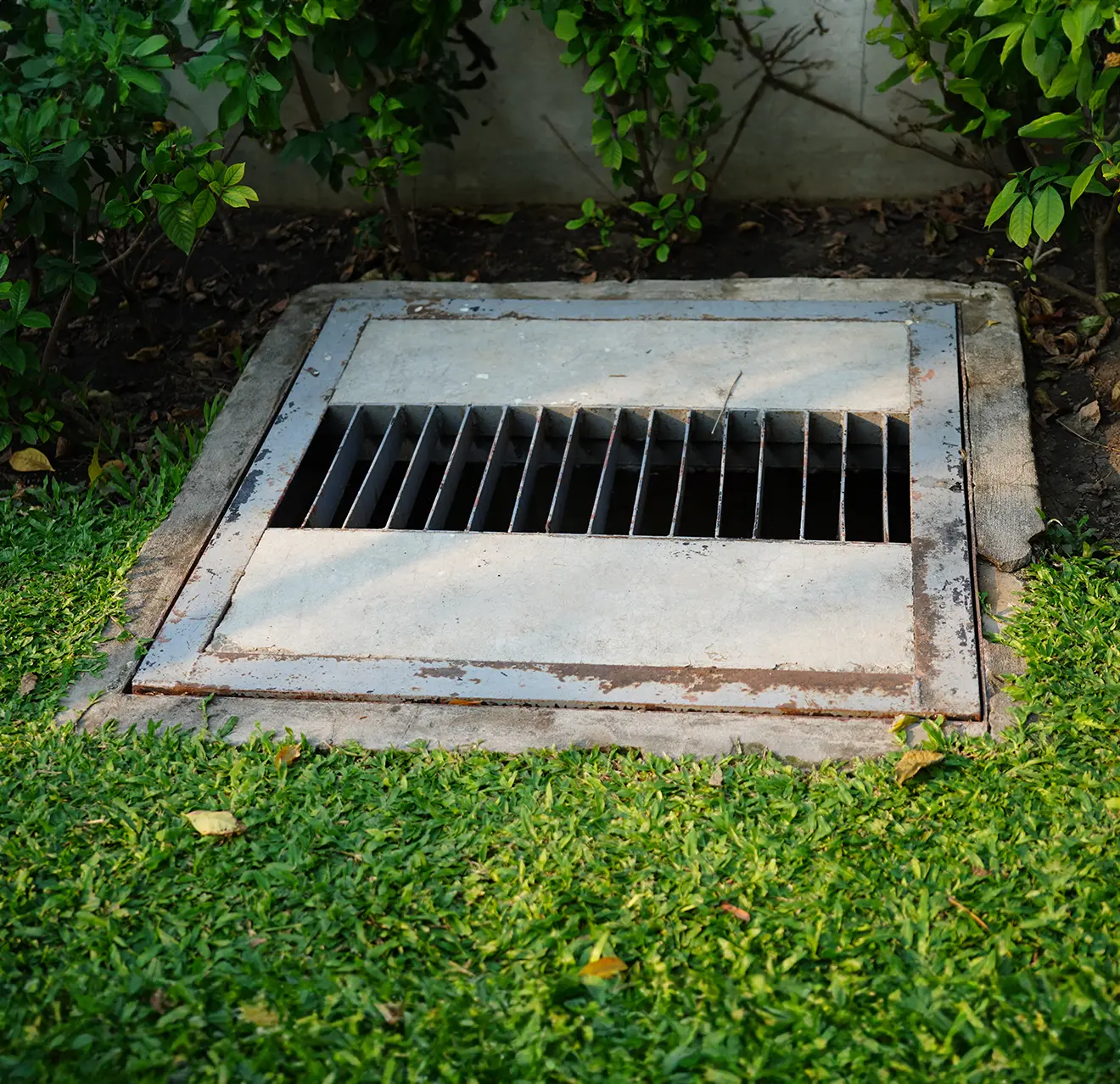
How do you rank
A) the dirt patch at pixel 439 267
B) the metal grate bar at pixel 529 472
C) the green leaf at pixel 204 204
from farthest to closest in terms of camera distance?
1. the dirt patch at pixel 439 267
2. the green leaf at pixel 204 204
3. the metal grate bar at pixel 529 472

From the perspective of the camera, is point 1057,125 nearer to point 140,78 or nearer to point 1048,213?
point 1048,213

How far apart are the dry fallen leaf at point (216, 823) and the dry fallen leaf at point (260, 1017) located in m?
0.45

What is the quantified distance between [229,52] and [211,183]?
1.78 feet

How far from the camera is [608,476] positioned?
3475mm

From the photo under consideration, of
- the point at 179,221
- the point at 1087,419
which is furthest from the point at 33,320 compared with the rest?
the point at 1087,419

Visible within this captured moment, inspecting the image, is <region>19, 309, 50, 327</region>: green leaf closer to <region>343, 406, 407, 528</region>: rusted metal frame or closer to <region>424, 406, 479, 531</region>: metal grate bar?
<region>343, 406, 407, 528</region>: rusted metal frame

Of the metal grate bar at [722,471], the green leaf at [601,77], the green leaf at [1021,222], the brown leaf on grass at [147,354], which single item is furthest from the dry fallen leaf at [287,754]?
the green leaf at [601,77]

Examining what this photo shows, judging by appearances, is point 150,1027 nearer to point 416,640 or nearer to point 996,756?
point 416,640

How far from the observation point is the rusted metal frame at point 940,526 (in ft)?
9.05

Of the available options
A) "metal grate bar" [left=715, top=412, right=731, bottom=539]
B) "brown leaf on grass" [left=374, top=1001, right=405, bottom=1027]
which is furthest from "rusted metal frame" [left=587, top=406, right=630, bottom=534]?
"brown leaf on grass" [left=374, top=1001, right=405, bottom=1027]

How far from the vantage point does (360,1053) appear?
2.15 m

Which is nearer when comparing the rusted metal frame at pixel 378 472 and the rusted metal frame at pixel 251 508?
the rusted metal frame at pixel 251 508

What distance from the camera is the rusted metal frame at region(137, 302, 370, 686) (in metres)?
3.06

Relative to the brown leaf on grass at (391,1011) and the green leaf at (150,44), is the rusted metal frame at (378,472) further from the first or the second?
the brown leaf on grass at (391,1011)
